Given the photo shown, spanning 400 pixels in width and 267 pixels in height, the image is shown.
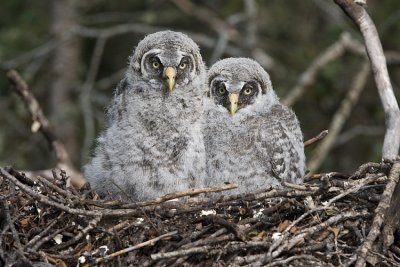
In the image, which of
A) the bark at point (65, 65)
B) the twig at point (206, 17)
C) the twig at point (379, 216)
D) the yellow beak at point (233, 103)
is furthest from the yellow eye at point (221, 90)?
the bark at point (65, 65)

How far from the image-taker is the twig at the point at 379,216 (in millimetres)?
4867

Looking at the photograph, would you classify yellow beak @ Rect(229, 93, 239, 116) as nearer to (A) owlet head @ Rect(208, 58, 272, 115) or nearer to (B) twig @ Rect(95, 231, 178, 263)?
(A) owlet head @ Rect(208, 58, 272, 115)

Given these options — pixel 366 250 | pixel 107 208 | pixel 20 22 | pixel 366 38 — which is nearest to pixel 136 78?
pixel 107 208

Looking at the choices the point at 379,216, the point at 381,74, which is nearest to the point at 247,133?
the point at 381,74

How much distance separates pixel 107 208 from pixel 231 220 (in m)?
0.76

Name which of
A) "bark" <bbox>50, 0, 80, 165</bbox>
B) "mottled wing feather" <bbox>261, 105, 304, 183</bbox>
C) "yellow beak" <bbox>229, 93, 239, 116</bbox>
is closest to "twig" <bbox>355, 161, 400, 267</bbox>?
"mottled wing feather" <bbox>261, 105, 304, 183</bbox>

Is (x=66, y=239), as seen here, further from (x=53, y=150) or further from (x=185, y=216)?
(x=53, y=150)

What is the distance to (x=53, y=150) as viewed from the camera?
7.71 metres

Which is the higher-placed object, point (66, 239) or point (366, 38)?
point (366, 38)

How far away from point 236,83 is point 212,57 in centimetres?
295

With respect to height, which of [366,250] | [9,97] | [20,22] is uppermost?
[20,22]

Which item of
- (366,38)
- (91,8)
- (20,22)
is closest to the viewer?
(366,38)

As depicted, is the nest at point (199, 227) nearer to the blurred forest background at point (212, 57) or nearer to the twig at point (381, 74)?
the twig at point (381, 74)

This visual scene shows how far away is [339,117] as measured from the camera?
28.8 ft
